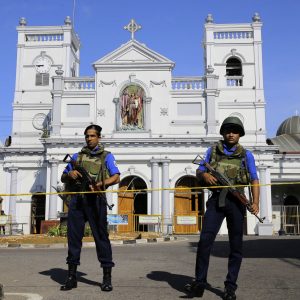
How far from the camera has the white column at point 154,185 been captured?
28.3 meters

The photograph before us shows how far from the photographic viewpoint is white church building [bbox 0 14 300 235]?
29234 mm

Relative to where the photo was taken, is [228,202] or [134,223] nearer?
[228,202]

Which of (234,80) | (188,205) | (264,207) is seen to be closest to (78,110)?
(188,205)

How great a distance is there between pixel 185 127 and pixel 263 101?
6.09 meters

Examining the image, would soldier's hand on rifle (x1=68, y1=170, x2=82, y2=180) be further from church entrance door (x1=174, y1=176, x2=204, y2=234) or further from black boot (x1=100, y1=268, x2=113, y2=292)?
church entrance door (x1=174, y1=176, x2=204, y2=234)

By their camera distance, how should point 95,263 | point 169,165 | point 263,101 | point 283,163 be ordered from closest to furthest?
point 95,263
point 169,165
point 263,101
point 283,163

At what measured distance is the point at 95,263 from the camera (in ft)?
27.5

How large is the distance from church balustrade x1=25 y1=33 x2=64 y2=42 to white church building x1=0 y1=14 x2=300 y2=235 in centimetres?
41

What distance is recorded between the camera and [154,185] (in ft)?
94.6

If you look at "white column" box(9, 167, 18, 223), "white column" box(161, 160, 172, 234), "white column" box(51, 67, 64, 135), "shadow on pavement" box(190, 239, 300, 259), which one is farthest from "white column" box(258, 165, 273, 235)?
"white column" box(9, 167, 18, 223)

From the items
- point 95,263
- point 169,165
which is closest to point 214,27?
point 169,165

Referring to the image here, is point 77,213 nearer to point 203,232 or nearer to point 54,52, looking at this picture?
point 203,232

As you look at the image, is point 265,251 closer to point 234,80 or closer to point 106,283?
point 106,283

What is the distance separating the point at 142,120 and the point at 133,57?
15.5 feet
